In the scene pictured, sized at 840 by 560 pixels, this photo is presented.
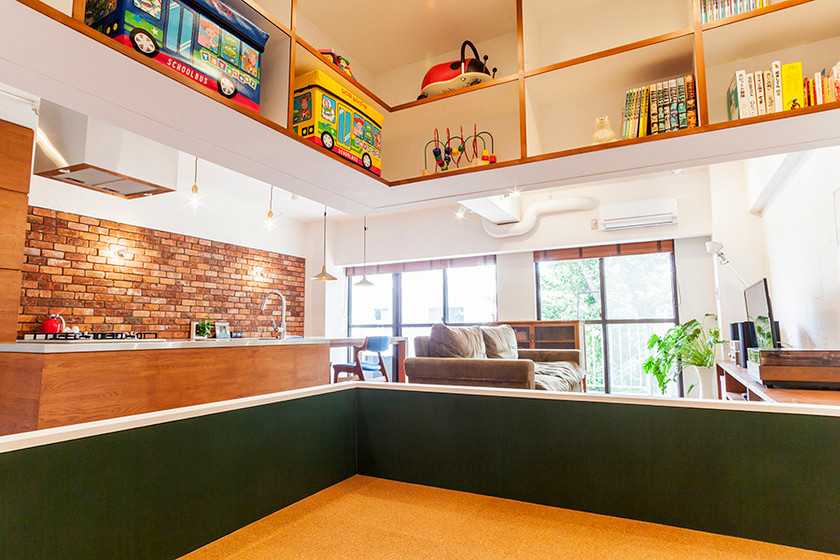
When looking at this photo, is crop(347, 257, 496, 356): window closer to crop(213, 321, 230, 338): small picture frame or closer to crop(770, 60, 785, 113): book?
crop(213, 321, 230, 338): small picture frame

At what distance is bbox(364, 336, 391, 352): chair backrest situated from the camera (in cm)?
508

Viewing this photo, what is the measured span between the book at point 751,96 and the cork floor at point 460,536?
117cm

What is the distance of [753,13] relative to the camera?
1.33m

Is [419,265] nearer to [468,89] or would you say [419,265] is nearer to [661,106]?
[468,89]

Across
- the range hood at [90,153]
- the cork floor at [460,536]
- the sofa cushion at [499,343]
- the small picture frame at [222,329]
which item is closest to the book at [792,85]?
the cork floor at [460,536]

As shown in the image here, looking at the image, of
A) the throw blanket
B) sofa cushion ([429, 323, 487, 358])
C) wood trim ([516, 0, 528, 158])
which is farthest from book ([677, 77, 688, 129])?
sofa cushion ([429, 323, 487, 358])

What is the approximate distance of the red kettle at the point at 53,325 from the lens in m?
4.00

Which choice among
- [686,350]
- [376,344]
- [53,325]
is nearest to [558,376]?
[686,350]

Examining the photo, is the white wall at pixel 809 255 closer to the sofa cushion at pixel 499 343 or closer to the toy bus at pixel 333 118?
the sofa cushion at pixel 499 343

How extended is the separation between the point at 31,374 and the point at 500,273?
5106mm

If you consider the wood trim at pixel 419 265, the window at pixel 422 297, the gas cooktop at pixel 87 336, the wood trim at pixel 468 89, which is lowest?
the gas cooktop at pixel 87 336

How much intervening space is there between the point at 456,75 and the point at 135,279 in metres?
4.49

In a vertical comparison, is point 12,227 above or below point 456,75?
below

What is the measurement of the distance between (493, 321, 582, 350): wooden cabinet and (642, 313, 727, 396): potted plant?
2.55 ft
